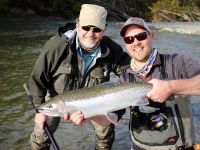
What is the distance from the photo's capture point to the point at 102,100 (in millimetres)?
3533

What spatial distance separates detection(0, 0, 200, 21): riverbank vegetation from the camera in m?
32.4

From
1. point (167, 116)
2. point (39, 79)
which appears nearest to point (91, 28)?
point (39, 79)

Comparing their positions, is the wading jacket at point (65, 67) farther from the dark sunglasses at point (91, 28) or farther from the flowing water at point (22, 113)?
the flowing water at point (22, 113)

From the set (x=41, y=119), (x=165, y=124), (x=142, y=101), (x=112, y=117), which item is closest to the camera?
(x=142, y=101)

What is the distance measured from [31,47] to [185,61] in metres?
12.8

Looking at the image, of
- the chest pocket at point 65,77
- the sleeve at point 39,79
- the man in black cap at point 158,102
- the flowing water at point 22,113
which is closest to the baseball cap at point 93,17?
the chest pocket at point 65,77

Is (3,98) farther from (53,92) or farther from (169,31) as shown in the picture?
(169,31)

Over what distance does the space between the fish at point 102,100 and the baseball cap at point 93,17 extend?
3.62ft

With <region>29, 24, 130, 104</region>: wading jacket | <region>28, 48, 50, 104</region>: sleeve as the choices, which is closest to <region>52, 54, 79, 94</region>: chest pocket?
<region>29, 24, 130, 104</region>: wading jacket

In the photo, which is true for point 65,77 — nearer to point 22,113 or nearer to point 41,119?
point 41,119

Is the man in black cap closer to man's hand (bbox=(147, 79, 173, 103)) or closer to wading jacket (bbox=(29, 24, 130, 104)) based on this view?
man's hand (bbox=(147, 79, 173, 103))

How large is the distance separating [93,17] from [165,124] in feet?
5.39

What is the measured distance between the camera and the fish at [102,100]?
337 cm

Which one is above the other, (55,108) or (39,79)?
(55,108)
